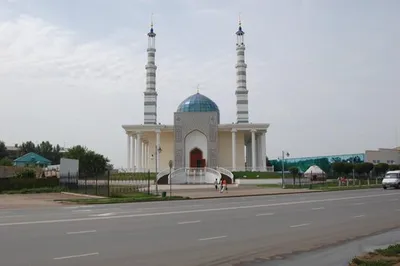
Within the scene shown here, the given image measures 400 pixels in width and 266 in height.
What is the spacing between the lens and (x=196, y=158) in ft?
261

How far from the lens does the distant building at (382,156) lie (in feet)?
343

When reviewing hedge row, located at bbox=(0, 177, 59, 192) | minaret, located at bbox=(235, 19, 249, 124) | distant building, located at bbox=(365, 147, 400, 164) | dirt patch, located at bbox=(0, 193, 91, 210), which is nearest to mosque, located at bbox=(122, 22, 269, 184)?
minaret, located at bbox=(235, 19, 249, 124)

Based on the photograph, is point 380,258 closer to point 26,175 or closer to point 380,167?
point 26,175

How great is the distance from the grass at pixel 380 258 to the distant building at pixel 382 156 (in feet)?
325

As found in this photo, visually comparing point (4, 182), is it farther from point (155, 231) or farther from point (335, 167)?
point (335, 167)

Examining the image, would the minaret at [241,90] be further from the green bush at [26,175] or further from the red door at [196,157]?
the green bush at [26,175]

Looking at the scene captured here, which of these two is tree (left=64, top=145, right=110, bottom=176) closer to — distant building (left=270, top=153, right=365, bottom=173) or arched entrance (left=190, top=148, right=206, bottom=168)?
arched entrance (left=190, top=148, right=206, bottom=168)

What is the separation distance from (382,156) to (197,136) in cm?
4949

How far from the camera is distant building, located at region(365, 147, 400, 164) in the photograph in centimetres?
10453

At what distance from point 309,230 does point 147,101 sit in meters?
71.0

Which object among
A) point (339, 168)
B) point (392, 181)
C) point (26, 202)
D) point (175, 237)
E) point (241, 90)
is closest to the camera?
point (175, 237)

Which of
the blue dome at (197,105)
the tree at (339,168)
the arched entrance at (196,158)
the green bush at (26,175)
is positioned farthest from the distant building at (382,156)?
the green bush at (26,175)

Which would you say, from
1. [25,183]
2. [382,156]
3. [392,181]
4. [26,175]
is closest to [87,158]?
[26,175]

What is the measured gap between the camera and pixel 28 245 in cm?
1116
